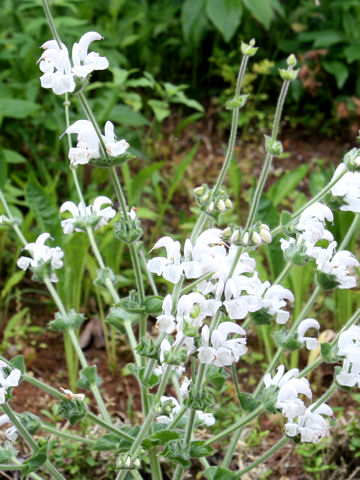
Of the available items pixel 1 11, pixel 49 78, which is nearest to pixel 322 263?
pixel 49 78

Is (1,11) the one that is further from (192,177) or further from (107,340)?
(107,340)

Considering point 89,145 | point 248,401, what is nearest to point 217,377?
point 248,401

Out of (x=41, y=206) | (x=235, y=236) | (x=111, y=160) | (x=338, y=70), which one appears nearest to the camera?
(x=235, y=236)

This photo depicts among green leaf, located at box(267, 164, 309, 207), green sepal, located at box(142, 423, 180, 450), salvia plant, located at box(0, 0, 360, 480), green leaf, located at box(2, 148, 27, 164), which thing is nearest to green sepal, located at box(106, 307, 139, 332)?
salvia plant, located at box(0, 0, 360, 480)

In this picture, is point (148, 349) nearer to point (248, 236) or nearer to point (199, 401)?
point (199, 401)

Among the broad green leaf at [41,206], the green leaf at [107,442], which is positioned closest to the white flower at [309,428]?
the green leaf at [107,442]

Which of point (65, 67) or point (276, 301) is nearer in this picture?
point (65, 67)
